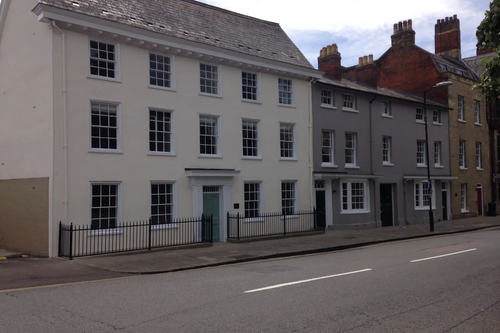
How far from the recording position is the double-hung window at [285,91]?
2327 centimetres

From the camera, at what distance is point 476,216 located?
35.4m

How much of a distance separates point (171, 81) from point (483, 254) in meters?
12.9

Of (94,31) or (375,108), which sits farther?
(375,108)

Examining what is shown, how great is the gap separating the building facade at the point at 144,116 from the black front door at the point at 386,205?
23.3 ft

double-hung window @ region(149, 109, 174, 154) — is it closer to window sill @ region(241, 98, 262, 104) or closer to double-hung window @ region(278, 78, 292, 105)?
window sill @ region(241, 98, 262, 104)

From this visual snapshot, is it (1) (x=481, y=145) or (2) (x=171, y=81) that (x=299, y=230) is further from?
(1) (x=481, y=145)

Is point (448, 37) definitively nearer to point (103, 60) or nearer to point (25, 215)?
point (103, 60)

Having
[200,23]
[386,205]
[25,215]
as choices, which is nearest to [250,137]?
[200,23]

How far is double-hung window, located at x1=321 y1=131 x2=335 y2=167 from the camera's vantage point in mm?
25203

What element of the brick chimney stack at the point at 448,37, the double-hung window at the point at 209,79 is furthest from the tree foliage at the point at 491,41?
the brick chimney stack at the point at 448,37

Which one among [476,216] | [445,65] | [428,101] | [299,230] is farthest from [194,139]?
[476,216]

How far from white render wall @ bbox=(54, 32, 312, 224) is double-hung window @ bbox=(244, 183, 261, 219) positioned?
11.8 inches

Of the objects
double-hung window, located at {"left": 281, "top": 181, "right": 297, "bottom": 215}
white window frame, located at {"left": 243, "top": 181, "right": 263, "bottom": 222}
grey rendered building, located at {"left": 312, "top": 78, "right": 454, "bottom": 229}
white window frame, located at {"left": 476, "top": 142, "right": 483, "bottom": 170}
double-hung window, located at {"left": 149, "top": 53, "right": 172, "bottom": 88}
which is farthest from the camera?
white window frame, located at {"left": 476, "top": 142, "right": 483, "bottom": 170}

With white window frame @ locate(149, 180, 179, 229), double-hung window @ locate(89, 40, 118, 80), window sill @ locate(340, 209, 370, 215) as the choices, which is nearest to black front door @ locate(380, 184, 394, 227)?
window sill @ locate(340, 209, 370, 215)
